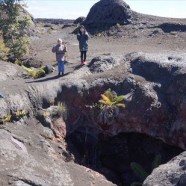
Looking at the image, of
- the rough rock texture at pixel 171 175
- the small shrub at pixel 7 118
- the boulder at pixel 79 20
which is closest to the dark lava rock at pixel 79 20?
the boulder at pixel 79 20

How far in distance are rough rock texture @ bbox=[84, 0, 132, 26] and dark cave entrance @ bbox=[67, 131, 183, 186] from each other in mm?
19037

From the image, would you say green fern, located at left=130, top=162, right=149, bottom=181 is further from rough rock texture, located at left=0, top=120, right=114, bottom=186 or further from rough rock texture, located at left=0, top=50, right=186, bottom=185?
rough rock texture, located at left=0, top=120, right=114, bottom=186

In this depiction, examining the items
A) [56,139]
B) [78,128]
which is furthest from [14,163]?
[78,128]

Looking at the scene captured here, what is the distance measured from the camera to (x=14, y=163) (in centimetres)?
1225

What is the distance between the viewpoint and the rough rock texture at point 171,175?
11.1m

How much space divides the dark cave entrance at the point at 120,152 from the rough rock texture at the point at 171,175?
201 inches

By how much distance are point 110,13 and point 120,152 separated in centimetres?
2096

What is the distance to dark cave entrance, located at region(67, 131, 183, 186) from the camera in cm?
1770

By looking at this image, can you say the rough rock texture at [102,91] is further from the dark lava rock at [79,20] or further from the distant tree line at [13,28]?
the dark lava rock at [79,20]

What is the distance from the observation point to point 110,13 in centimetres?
3722

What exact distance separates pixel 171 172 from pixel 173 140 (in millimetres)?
5822

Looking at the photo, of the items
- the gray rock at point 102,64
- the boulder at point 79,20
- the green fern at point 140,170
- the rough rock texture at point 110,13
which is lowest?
the green fern at point 140,170

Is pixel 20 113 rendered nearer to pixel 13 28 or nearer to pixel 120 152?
pixel 120 152

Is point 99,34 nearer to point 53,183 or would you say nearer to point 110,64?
point 110,64
